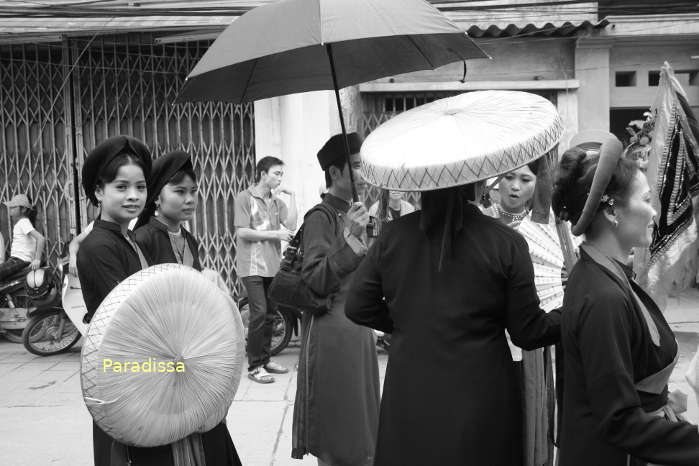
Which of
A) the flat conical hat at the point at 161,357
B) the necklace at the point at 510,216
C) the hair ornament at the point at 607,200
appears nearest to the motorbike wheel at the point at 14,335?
the necklace at the point at 510,216

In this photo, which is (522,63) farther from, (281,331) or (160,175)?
(160,175)

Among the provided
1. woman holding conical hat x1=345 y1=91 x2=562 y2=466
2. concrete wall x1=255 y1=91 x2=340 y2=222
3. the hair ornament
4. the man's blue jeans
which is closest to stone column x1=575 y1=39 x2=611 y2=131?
concrete wall x1=255 y1=91 x2=340 y2=222

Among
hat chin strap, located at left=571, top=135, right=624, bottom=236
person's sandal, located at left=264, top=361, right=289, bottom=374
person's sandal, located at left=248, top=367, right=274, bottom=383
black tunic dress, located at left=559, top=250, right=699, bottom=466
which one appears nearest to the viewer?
black tunic dress, located at left=559, top=250, right=699, bottom=466

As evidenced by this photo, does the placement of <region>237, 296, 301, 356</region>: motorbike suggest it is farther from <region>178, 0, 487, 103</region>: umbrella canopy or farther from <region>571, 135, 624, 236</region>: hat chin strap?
<region>571, 135, 624, 236</region>: hat chin strap

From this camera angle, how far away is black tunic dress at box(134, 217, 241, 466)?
8.52ft

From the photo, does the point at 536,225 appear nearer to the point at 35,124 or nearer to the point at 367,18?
the point at 367,18

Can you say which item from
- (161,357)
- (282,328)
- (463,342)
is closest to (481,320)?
(463,342)

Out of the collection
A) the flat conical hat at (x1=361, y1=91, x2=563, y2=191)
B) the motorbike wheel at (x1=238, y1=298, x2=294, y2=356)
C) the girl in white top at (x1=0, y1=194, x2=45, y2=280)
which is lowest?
the motorbike wheel at (x1=238, y1=298, x2=294, y2=356)

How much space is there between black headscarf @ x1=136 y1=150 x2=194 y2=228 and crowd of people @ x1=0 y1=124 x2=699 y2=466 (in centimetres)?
6

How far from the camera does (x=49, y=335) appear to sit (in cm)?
728

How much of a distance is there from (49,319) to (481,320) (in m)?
6.17

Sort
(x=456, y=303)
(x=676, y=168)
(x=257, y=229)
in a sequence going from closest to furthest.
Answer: (x=456, y=303) → (x=676, y=168) → (x=257, y=229)

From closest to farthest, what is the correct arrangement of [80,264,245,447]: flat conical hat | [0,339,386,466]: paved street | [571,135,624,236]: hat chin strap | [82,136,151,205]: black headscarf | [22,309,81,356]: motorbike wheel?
[571,135,624,236]: hat chin strap, [80,264,245,447]: flat conical hat, [82,136,151,205]: black headscarf, [0,339,386,466]: paved street, [22,309,81,356]: motorbike wheel

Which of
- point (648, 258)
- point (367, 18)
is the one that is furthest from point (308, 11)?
point (648, 258)
